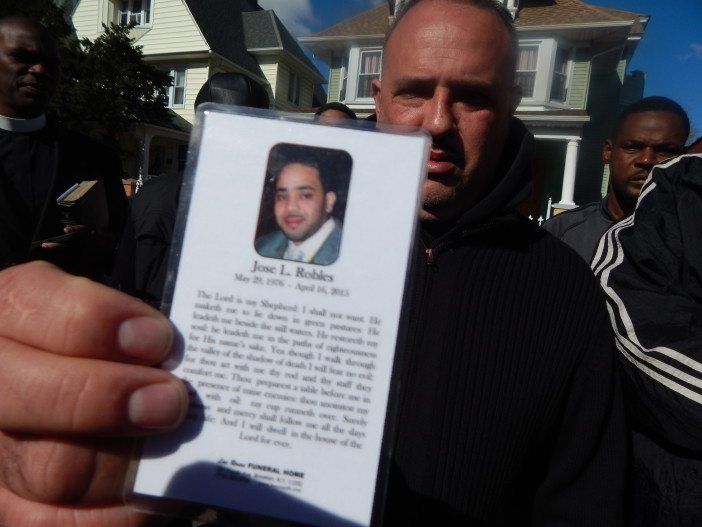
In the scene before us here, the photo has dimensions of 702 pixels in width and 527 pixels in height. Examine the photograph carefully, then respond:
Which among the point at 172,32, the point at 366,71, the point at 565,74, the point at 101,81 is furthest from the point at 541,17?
the point at 172,32

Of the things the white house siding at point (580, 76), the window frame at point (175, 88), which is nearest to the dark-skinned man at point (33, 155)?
the white house siding at point (580, 76)

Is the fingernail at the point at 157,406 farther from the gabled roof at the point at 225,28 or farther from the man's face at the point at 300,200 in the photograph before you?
the gabled roof at the point at 225,28

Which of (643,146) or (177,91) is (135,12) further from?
(643,146)

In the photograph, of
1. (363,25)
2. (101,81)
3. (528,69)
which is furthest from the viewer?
(363,25)

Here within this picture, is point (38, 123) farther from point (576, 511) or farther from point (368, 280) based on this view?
point (576, 511)

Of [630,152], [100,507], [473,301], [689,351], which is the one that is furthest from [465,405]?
[630,152]

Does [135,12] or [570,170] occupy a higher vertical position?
[135,12]

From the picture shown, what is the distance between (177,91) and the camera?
21031 mm

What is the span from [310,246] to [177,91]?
22914 millimetres

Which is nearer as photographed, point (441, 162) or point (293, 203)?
point (293, 203)

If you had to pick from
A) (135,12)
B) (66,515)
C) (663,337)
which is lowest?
(66,515)

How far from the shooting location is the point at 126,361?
722mm

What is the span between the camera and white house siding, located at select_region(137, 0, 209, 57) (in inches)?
785

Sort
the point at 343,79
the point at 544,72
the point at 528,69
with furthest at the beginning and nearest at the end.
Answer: the point at 343,79 → the point at 528,69 → the point at 544,72
